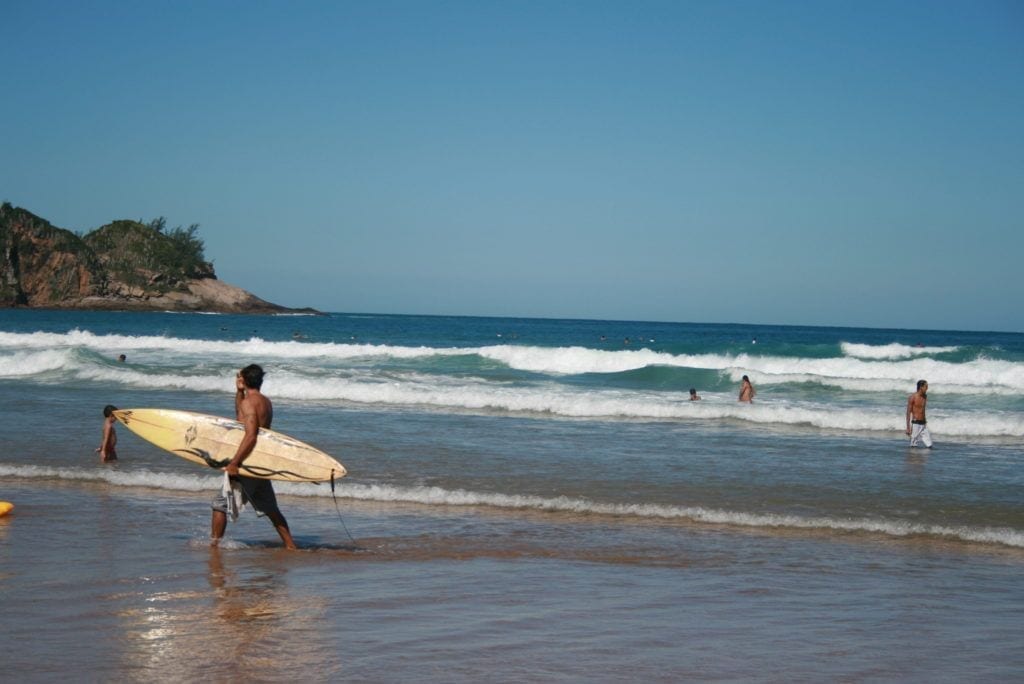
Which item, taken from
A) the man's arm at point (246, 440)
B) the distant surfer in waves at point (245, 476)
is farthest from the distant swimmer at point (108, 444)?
the man's arm at point (246, 440)

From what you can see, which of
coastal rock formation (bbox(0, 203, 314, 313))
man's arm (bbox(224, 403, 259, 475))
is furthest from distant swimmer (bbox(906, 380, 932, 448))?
coastal rock formation (bbox(0, 203, 314, 313))

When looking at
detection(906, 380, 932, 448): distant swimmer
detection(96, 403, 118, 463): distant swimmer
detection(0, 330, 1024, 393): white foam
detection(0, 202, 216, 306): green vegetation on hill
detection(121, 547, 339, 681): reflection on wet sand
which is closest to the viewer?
detection(121, 547, 339, 681): reflection on wet sand

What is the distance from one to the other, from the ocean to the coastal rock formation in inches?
3260

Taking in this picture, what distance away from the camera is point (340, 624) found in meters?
5.68

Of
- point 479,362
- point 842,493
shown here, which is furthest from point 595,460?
point 479,362

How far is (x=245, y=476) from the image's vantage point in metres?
7.73

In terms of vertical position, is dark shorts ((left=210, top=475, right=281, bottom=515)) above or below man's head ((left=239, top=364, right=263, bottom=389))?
below

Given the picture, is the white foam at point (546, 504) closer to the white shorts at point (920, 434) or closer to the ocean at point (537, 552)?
the ocean at point (537, 552)

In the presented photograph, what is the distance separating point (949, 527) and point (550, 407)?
10.9 metres

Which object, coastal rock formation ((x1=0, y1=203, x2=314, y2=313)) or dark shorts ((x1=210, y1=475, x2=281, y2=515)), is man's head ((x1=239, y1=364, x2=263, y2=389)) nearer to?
dark shorts ((x1=210, y1=475, x2=281, y2=515))

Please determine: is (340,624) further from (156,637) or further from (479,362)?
(479,362)

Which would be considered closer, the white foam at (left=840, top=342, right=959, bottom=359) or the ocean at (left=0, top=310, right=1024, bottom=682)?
the ocean at (left=0, top=310, right=1024, bottom=682)

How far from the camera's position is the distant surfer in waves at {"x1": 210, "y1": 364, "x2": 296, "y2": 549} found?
760cm

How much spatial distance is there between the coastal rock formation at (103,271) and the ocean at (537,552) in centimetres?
8281
